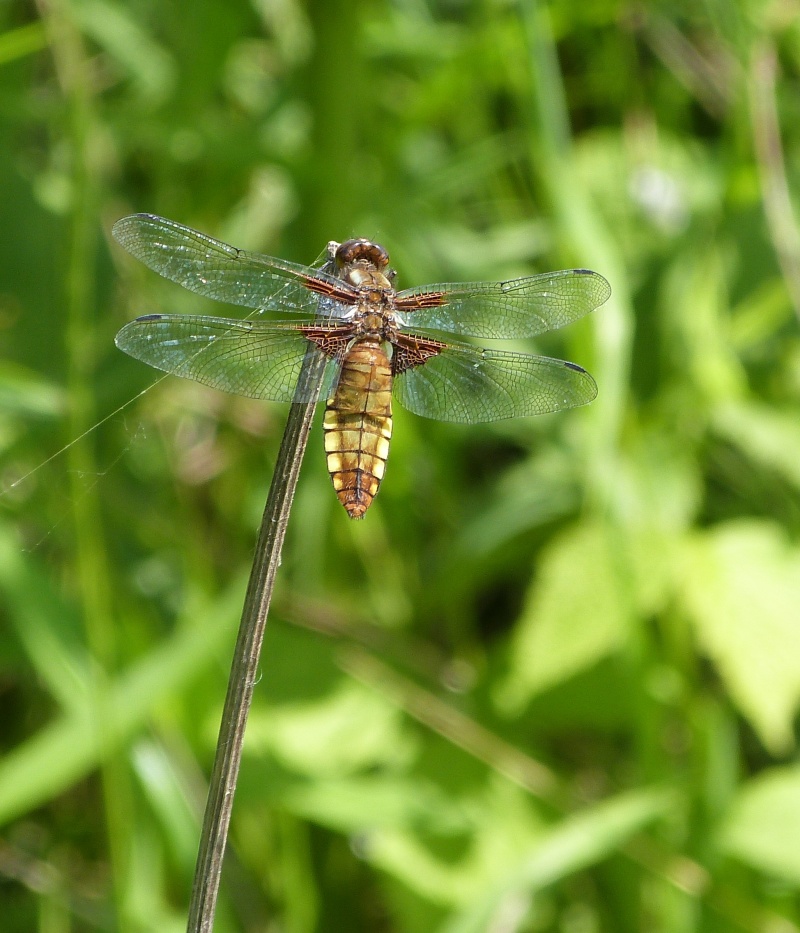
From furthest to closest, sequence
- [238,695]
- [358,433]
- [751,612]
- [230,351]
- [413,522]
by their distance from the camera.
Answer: [413,522] → [751,612] → [230,351] → [358,433] → [238,695]

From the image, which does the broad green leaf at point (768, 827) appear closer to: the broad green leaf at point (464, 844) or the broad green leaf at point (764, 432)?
the broad green leaf at point (464, 844)

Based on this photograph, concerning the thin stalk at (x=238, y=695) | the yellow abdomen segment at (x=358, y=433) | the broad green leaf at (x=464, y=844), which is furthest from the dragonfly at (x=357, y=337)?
the broad green leaf at (x=464, y=844)

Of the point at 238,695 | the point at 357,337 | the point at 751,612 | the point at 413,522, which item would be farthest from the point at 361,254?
the point at 413,522

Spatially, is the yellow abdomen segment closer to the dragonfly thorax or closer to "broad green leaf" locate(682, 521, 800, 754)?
the dragonfly thorax

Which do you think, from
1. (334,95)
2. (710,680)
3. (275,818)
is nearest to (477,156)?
(334,95)

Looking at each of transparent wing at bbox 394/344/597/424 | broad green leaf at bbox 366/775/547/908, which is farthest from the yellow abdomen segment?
broad green leaf at bbox 366/775/547/908

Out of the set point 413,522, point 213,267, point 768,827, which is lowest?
point 768,827

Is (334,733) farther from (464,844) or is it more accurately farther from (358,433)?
(358,433)
